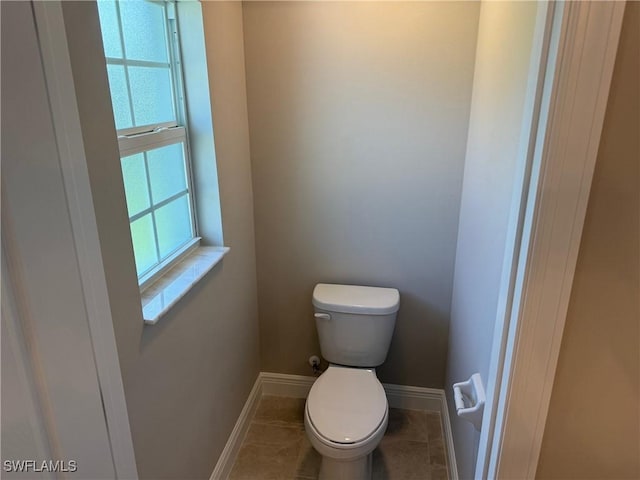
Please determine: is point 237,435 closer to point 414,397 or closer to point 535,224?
point 414,397

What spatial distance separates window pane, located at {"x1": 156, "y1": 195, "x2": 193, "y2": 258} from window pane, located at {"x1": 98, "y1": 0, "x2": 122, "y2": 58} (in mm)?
508

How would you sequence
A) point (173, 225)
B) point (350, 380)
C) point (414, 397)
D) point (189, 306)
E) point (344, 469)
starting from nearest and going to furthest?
point (189, 306)
point (173, 225)
point (344, 469)
point (350, 380)
point (414, 397)

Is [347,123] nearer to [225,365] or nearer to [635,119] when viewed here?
[225,365]

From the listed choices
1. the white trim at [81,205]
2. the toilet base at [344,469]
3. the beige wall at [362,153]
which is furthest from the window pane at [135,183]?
the toilet base at [344,469]

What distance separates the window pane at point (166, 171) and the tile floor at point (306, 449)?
1287 millimetres

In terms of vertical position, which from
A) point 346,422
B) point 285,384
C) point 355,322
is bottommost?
point 285,384

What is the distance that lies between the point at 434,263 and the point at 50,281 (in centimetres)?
175

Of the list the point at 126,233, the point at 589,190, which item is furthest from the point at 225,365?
the point at 589,190

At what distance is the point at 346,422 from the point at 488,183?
1.04 metres

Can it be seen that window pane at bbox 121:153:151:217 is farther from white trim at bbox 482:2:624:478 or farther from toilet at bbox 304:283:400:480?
white trim at bbox 482:2:624:478

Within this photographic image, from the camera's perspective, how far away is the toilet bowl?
1.72 m

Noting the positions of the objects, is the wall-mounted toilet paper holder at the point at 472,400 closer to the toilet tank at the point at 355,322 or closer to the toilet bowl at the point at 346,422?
the toilet bowl at the point at 346,422

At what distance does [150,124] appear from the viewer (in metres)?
1.46

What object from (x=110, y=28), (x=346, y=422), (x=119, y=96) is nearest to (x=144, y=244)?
(x=119, y=96)
